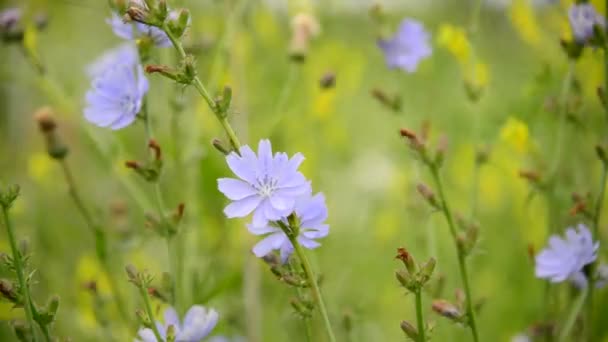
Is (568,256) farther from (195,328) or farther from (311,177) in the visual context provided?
(311,177)

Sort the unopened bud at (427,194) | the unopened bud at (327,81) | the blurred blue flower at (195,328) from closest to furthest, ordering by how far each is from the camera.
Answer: the blurred blue flower at (195,328) → the unopened bud at (427,194) → the unopened bud at (327,81)

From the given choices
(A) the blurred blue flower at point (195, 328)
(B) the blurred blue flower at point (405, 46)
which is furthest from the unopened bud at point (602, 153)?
(A) the blurred blue flower at point (195, 328)

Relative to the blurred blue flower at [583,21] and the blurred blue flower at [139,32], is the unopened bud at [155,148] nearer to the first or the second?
the blurred blue flower at [139,32]

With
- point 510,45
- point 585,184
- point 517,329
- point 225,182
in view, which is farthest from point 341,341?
point 510,45

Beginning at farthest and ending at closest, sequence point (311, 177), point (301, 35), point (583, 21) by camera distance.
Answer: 1. point (311, 177)
2. point (301, 35)
3. point (583, 21)

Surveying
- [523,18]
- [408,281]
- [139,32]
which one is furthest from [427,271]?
[523,18]

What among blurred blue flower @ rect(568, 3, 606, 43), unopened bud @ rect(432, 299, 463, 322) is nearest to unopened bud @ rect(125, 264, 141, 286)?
unopened bud @ rect(432, 299, 463, 322)

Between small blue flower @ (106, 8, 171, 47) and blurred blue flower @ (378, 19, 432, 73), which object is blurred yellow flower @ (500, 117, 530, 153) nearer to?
Result: blurred blue flower @ (378, 19, 432, 73)
